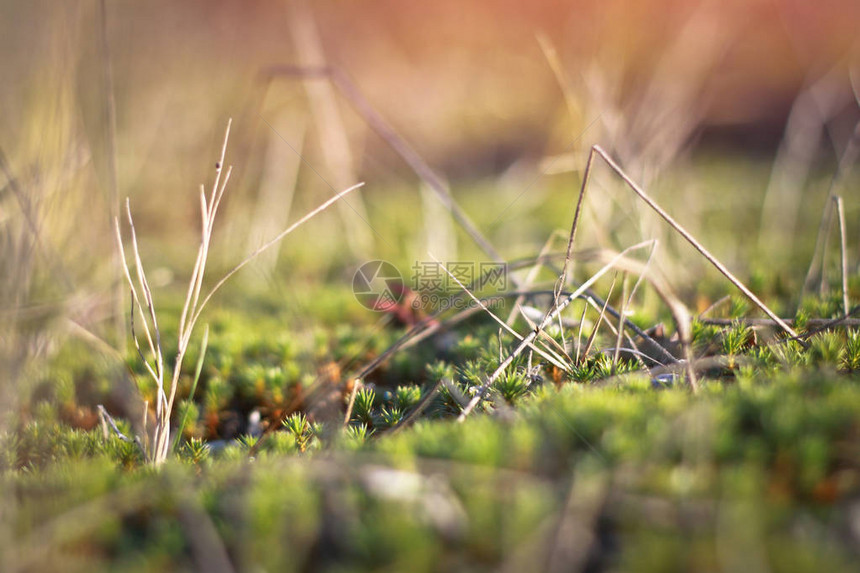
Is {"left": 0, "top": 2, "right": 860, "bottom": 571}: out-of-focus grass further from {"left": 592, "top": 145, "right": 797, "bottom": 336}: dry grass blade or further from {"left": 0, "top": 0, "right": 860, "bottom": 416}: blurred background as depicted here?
{"left": 592, "top": 145, "right": 797, "bottom": 336}: dry grass blade

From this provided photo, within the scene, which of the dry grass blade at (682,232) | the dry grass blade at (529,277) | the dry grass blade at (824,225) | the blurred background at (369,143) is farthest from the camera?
the blurred background at (369,143)

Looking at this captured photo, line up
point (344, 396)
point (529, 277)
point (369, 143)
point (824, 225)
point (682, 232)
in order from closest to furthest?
1. point (682, 232)
2. point (344, 396)
3. point (529, 277)
4. point (824, 225)
5. point (369, 143)

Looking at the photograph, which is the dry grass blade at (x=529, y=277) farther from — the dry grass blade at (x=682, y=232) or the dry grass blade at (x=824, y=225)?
the dry grass blade at (x=824, y=225)

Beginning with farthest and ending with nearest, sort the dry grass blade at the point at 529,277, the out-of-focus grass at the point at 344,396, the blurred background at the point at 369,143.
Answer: the blurred background at the point at 369,143 → the dry grass blade at the point at 529,277 → the out-of-focus grass at the point at 344,396

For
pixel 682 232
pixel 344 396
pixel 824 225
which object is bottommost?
pixel 344 396

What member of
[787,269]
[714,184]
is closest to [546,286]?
[787,269]

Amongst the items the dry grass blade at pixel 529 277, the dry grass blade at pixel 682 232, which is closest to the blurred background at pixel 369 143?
the dry grass blade at pixel 529 277

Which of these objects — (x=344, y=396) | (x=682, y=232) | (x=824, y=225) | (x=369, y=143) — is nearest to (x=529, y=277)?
(x=682, y=232)

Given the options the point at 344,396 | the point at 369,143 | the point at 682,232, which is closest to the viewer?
the point at 682,232

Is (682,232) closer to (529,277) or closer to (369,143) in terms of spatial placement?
(529,277)
